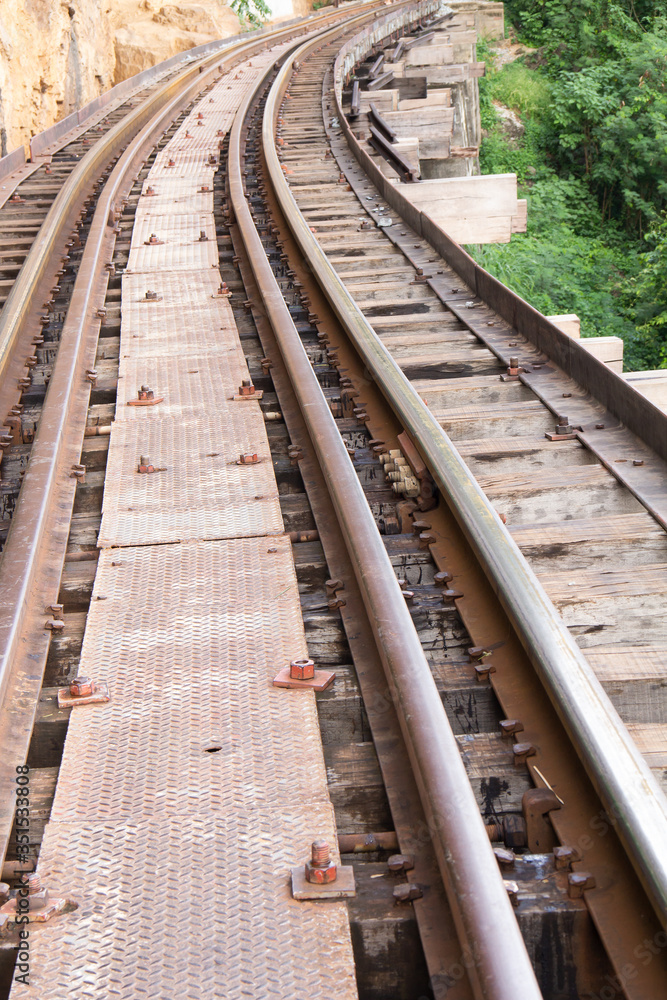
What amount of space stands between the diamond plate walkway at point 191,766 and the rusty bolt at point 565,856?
0.44 meters

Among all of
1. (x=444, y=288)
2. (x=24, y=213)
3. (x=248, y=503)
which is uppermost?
(x=24, y=213)

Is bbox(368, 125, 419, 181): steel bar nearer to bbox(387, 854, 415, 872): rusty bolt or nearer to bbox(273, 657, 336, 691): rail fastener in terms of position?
bbox(273, 657, 336, 691): rail fastener

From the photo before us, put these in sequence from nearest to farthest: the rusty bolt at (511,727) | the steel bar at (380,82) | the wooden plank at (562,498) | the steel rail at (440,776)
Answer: the steel rail at (440,776), the rusty bolt at (511,727), the wooden plank at (562,498), the steel bar at (380,82)

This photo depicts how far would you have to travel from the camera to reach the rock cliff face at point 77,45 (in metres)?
15.0

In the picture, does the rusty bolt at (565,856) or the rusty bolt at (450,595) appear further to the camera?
the rusty bolt at (450,595)

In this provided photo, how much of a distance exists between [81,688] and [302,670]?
1.86 feet

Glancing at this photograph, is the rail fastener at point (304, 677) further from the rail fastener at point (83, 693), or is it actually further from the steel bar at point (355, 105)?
the steel bar at point (355, 105)

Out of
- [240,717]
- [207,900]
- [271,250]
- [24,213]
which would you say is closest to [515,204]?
[271,250]

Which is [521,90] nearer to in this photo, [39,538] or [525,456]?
[525,456]

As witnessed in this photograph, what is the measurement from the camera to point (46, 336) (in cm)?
629

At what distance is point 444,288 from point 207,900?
5.29 meters

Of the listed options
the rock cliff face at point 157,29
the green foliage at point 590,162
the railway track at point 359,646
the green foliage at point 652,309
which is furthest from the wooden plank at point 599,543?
the rock cliff face at point 157,29

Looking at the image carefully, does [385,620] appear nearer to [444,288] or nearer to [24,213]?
[444,288]

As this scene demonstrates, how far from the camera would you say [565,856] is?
2023 millimetres
